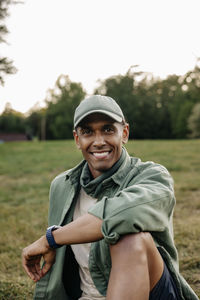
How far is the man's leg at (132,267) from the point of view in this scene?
5.87ft

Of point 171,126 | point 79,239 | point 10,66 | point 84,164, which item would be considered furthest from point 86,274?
point 171,126

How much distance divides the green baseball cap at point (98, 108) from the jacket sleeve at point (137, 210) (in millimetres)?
526

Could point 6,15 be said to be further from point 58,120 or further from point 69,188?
point 58,120

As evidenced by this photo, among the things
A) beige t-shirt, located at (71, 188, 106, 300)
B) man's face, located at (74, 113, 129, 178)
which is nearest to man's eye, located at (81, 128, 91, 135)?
man's face, located at (74, 113, 129, 178)

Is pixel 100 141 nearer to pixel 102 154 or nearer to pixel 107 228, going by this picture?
pixel 102 154

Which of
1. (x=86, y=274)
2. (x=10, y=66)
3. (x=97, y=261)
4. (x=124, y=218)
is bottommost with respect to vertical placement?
(x=86, y=274)

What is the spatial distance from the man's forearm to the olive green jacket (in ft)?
0.14

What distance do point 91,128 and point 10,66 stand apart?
1446cm

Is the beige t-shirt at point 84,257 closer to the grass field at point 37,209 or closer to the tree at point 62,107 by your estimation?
the grass field at point 37,209

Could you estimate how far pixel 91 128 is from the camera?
2.54 metres

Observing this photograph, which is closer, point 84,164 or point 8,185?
point 84,164

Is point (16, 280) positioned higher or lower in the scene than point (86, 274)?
lower

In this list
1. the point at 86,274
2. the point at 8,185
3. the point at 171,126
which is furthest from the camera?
the point at 171,126

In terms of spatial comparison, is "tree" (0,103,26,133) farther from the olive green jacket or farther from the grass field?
the olive green jacket
